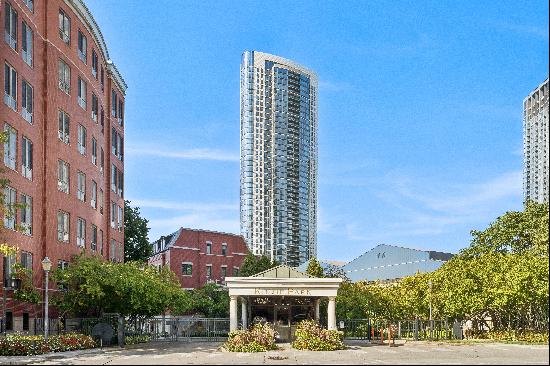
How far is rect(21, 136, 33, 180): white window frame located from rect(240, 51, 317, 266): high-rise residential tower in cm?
11739

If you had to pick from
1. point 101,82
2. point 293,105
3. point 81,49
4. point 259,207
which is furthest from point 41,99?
point 293,105

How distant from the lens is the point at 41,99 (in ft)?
163

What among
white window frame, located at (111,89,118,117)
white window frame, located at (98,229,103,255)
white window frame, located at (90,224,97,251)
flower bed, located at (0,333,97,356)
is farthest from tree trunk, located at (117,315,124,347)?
A: white window frame, located at (111,89,118,117)

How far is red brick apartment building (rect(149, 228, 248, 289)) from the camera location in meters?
95.7

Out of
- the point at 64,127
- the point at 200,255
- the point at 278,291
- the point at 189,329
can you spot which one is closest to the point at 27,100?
the point at 64,127

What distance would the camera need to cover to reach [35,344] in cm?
3881

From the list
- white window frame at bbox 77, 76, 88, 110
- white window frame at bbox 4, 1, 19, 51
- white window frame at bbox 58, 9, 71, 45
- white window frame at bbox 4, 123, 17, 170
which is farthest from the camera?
white window frame at bbox 77, 76, 88, 110

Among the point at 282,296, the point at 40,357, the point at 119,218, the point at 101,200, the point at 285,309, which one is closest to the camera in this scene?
the point at 40,357

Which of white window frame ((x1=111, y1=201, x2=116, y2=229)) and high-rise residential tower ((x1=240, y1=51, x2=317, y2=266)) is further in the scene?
high-rise residential tower ((x1=240, y1=51, x2=317, y2=266))

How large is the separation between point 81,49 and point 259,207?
110 m

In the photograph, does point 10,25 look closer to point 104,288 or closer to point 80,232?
point 104,288

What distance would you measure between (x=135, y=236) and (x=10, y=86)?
46.8 metres

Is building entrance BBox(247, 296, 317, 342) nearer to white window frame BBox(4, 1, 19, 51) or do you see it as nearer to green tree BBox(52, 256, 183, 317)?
green tree BBox(52, 256, 183, 317)

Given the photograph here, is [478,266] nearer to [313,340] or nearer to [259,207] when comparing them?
[313,340]
